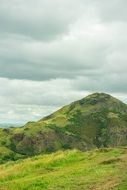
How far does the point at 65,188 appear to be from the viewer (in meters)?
30.2

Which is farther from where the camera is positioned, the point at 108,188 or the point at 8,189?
the point at 8,189

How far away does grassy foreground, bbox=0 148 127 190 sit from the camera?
31047 mm

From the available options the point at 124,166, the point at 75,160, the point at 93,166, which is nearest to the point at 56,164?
the point at 75,160

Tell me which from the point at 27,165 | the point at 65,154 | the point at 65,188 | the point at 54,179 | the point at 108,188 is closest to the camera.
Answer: the point at 108,188

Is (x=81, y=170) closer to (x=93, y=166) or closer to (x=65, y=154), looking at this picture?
(x=93, y=166)

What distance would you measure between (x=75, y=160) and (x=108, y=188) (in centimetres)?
1885

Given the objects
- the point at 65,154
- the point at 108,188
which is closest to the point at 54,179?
the point at 108,188

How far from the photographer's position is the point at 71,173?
122ft

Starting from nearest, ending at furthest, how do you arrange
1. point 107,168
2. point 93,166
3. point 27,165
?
point 107,168 < point 93,166 < point 27,165

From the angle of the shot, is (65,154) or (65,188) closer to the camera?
(65,188)

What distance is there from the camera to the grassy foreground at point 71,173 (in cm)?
3105

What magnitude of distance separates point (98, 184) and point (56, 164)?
51.6ft

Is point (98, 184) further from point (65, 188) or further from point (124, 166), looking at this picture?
point (124, 166)

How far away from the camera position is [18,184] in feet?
112
